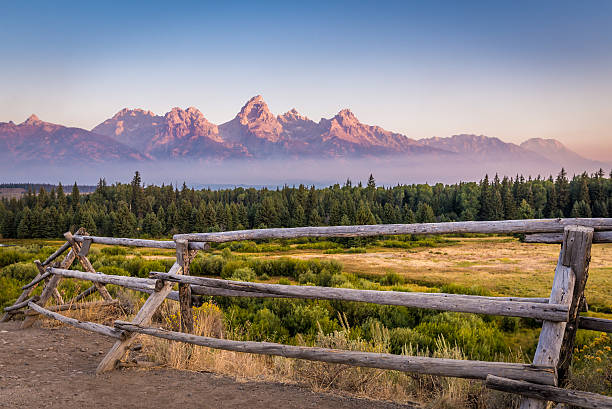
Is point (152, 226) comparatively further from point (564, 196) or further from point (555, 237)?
point (555, 237)

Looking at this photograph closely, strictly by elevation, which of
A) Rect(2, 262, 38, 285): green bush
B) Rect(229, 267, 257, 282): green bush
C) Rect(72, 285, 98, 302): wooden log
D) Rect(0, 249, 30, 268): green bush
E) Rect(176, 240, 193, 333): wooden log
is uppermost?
Rect(176, 240, 193, 333): wooden log

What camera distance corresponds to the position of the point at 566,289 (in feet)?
11.1

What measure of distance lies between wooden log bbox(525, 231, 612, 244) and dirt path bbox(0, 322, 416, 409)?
2135mm

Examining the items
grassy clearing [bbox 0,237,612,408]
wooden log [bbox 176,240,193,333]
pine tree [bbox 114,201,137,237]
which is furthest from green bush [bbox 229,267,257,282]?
pine tree [bbox 114,201,137,237]

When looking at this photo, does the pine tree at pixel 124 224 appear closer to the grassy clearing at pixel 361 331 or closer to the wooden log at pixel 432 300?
the grassy clearing at pixel 361 331

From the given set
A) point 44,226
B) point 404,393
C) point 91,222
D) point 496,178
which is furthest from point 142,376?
point 496,178

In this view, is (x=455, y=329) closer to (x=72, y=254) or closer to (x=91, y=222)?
(x=72, y=254)

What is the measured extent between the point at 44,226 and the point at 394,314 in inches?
3568

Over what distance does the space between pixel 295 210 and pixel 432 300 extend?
88394mm

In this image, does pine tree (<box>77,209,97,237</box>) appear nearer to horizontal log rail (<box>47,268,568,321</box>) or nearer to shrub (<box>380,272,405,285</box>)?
shrub (<box>380,272,405,285</box>)

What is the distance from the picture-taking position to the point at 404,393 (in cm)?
468

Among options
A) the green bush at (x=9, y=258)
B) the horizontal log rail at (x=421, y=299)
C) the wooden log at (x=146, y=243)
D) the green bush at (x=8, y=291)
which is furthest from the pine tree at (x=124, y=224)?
the horizontal log rail at (x=421, y=299)

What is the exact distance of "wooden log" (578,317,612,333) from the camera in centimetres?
393

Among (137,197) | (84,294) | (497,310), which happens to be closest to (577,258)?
(497,310)
